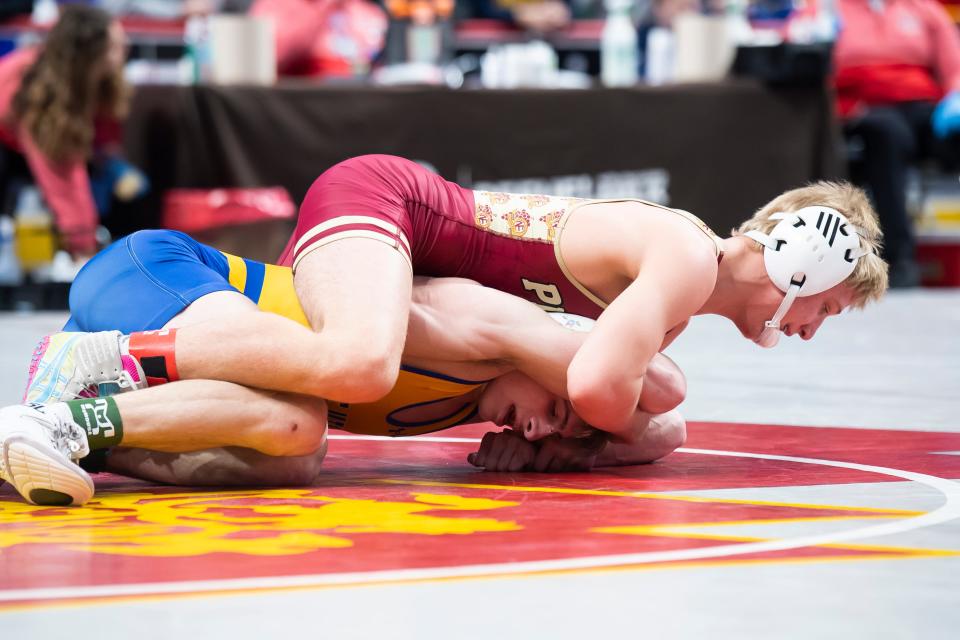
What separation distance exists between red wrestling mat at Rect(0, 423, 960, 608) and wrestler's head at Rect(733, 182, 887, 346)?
0.33 meters

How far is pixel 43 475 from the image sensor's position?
2568 mm

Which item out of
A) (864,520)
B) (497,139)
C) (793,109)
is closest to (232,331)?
(864,520)

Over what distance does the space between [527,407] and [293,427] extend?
52 centimetres

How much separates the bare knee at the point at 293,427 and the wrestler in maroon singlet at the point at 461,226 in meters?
0.36

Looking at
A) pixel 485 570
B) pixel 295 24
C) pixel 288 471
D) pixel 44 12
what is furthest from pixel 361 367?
pixel 44 12

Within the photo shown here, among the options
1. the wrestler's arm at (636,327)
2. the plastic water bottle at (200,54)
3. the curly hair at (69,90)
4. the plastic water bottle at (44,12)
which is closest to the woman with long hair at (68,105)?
the curly hair at (69,90)

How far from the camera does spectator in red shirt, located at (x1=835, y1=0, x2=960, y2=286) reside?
788 cm

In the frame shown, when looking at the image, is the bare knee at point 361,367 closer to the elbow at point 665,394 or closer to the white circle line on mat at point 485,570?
the elbow at point 665,394

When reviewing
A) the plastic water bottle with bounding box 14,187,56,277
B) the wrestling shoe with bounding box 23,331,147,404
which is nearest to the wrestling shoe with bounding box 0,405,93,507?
the wrestling shoe with bounding box 23,331,147,404

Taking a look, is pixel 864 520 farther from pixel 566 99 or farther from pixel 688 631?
pixel 566 99

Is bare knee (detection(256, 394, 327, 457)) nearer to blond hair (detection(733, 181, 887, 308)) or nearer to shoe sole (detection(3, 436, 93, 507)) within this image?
shoe sole (detection(3, 436, 93, 507))

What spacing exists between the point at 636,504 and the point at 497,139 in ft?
15.7

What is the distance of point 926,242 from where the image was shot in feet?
28.0

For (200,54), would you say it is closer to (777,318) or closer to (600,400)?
(777,318)
